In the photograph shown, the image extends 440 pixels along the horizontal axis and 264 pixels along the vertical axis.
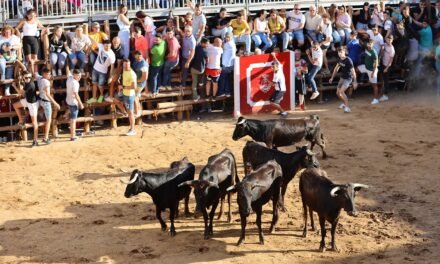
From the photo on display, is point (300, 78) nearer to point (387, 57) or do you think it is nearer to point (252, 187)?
point (387, 57)

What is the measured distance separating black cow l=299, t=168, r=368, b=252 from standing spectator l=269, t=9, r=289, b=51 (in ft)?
33.4

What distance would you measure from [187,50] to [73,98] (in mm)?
3724

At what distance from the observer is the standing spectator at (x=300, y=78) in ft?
79.4

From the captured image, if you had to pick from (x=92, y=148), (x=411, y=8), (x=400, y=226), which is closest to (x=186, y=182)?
(x=400, y=226)

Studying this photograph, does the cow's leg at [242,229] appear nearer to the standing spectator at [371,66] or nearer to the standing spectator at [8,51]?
the standing spectator at [8,51]

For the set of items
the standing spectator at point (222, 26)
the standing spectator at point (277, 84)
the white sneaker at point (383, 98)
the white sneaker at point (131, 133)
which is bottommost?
the white sneaker at point (131, 133)

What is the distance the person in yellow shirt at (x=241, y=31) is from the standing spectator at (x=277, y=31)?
79 centimetres

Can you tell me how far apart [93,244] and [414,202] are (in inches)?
245

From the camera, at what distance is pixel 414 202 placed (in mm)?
16547

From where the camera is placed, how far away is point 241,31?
24.0m

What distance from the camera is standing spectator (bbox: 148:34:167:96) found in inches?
886

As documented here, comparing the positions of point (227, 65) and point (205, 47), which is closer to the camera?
point (205, 47)

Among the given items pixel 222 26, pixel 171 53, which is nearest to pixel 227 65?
pixel 222 26

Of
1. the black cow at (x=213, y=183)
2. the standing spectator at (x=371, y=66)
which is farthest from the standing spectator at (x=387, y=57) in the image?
the black cow at (x=213, y=183)
